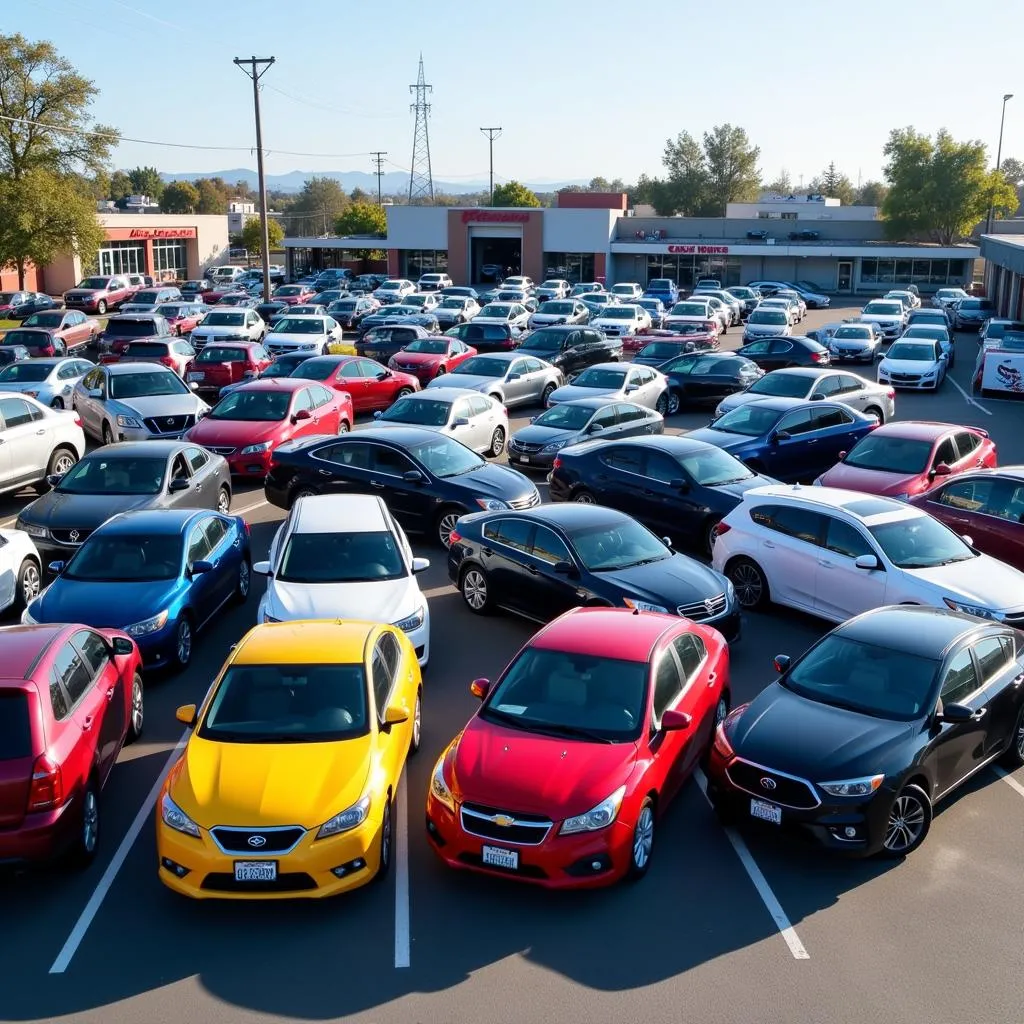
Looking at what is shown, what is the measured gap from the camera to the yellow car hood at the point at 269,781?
7.54 metres

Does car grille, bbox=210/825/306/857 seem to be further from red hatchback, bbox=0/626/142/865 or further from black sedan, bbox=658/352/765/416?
black sedan, bbox=658/352/765/416

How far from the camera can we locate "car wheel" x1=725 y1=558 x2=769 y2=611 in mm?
13867

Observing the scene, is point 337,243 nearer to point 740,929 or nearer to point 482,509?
point 482,509

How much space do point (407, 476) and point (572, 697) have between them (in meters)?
8.21

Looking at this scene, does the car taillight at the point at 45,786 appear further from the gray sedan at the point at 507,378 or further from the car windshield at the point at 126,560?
the gray sedan at the point at 507,378

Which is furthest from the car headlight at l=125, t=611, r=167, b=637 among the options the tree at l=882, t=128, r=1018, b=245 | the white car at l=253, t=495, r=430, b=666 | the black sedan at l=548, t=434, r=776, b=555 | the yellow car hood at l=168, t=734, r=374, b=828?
the tree at l=882, t=128, r=1018, b=245

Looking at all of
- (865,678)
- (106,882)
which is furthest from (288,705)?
(865,678)

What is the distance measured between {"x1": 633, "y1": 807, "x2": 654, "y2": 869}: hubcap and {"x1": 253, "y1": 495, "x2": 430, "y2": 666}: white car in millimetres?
3833

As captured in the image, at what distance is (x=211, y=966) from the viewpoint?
7.09 metres

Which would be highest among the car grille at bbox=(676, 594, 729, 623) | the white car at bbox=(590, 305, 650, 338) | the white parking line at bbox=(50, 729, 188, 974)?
the white car at bbox=(590, 305, 650, 338)

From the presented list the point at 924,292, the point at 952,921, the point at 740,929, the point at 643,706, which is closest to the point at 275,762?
the point at 643,706

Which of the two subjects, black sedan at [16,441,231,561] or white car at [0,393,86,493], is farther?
white car at [0,393,86,493]

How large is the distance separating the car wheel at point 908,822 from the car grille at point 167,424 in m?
16.9

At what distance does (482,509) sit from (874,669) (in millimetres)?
7582
